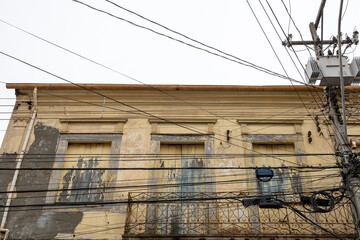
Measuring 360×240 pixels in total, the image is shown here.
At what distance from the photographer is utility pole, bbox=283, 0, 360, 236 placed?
6992mm

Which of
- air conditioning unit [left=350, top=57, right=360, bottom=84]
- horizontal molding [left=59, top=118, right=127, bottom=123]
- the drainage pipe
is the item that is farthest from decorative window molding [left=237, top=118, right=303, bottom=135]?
the drainage pipe

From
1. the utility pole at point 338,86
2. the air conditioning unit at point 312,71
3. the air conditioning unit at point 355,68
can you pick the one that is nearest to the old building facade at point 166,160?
the utility pole at point 338,86

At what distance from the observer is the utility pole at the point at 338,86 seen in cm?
699

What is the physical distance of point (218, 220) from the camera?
27.9 feet

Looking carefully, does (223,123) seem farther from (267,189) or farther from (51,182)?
(51,182)

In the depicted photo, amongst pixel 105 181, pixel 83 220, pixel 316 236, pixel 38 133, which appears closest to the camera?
pixel 316 236

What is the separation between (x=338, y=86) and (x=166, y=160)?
455cm

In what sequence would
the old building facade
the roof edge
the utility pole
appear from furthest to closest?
1. the roof edge
2. the old building facade
3. the utility pole

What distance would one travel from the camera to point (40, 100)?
35.2 feet

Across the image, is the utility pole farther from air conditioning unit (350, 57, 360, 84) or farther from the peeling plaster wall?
the peeling plaster wall

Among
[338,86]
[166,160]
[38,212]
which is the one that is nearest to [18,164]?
[38,212]

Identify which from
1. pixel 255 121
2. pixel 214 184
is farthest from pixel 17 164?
pixel 255 121

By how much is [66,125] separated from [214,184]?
4.32 metres

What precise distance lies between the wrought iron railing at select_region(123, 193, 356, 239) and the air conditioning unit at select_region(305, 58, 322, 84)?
2725 mm
